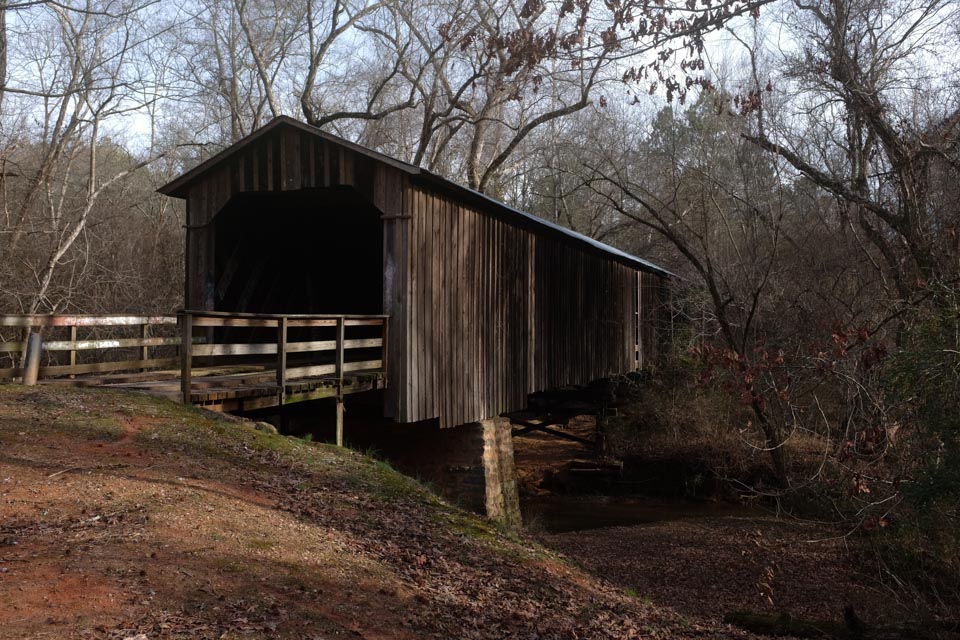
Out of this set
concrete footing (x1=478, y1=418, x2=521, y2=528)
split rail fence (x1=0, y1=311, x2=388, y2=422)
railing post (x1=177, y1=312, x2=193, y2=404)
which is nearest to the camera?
railing post (x1=177, y1=312, x2=193, y2=404)

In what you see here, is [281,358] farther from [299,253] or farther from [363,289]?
[363,289]

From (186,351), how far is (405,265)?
122 inches

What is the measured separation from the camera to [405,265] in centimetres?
1025

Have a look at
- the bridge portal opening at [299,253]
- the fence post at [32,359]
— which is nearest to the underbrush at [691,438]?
the bridge portal opening at [299,253]

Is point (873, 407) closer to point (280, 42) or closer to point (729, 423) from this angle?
point (729, 423)

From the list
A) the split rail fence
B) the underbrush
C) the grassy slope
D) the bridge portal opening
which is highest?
the bridge portal opening

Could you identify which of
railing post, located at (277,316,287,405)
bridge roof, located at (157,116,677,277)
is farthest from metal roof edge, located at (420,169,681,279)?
railing post, located at (277,316,287,405)

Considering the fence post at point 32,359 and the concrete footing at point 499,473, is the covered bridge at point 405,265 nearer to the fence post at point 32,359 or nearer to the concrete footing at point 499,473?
the concrete footing at point 499,473

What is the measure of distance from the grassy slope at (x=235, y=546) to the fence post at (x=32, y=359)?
557 millimetres

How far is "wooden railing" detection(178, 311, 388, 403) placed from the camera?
8.38 metres

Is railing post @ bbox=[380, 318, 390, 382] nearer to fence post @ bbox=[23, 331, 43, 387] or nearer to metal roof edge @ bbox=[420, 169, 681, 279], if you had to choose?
metal roof edge @ bbox=[420, 169, 681, 279]

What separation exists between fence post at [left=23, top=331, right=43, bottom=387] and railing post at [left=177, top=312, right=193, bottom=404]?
197 cm

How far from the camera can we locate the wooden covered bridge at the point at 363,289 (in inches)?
389

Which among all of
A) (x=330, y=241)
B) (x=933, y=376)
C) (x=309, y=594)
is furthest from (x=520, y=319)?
(x=309, y=594)
